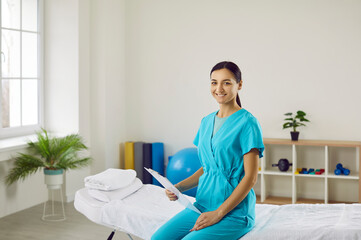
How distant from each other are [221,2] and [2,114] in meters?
A: 2.41

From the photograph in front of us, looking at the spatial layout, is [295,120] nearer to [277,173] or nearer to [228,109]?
[277,173]

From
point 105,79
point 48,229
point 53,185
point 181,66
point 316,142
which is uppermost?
point 181,66

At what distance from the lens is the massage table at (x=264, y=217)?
2.25 metres

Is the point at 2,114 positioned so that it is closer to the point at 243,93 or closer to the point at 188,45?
the point at 188,45

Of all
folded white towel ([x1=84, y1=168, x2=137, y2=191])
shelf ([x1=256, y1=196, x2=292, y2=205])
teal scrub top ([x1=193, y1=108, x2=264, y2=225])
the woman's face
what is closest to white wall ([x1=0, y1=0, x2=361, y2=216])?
shelf ([x1=256, y1=196, x2=292, y2=205])

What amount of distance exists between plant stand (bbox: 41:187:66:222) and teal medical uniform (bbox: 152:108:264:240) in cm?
210

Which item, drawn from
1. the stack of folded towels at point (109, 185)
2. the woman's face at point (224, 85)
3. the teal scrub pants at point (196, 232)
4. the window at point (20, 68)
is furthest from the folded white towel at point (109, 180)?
the window at point (20, 68)

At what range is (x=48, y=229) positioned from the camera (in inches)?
153

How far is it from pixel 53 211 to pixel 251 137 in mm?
2719

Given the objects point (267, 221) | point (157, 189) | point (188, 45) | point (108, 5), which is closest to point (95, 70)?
point (108, 5)

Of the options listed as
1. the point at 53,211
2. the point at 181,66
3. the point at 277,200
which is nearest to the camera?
the point at 53,211

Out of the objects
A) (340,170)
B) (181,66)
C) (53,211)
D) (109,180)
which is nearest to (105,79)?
(181,66)

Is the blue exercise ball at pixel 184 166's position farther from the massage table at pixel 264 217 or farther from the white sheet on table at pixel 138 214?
the white sheet on table at pixel 138 214

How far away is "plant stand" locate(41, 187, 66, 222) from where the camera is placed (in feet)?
13.7
